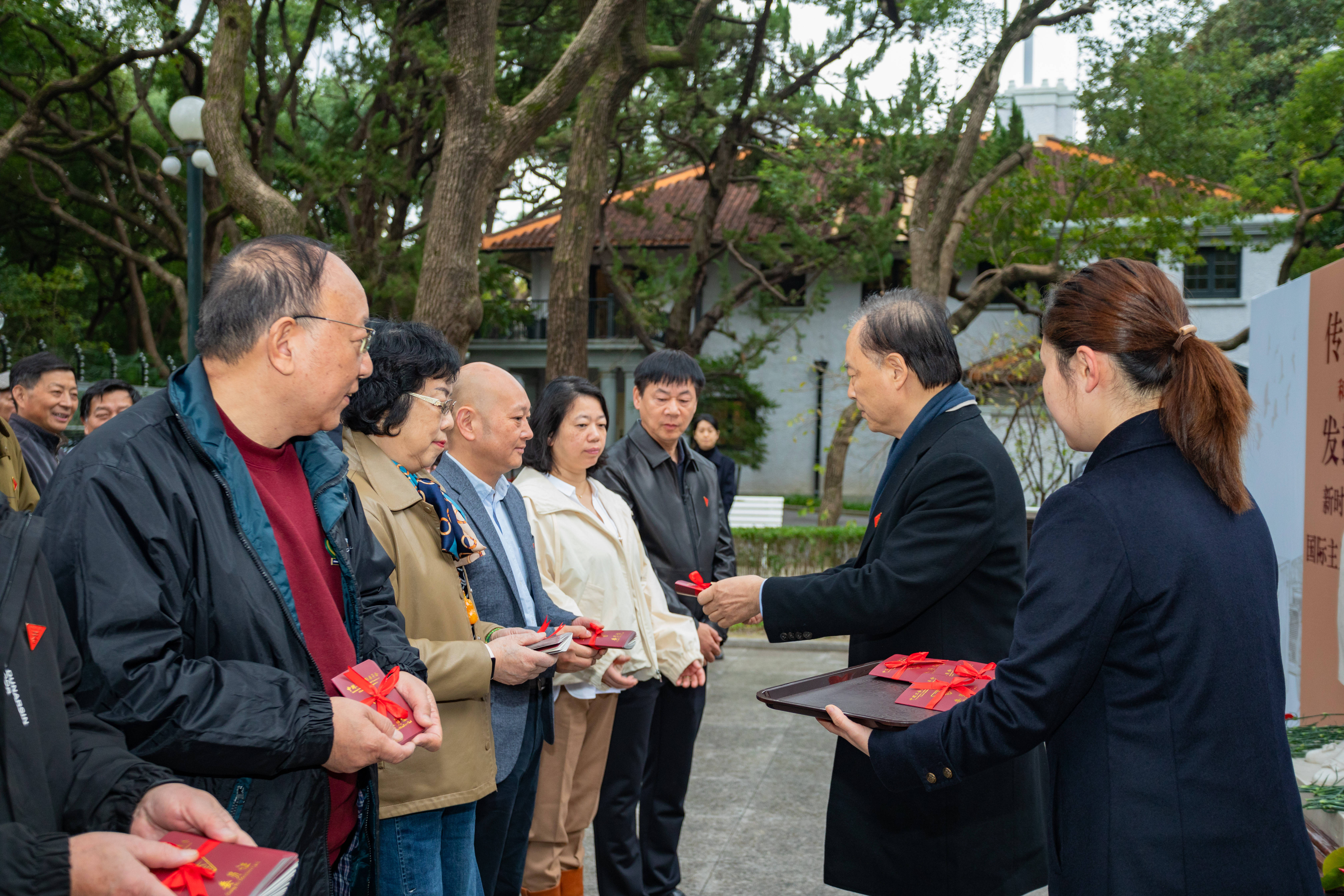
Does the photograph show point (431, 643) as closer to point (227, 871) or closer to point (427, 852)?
point (427, 852)

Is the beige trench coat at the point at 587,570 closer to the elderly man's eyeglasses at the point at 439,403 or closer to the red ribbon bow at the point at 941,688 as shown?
the elderly man's eyeglasses at the point at 439,403

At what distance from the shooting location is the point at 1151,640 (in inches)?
72.2

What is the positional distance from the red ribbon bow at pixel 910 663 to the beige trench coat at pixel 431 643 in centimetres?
102

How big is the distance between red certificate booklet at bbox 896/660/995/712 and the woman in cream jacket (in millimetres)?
1466

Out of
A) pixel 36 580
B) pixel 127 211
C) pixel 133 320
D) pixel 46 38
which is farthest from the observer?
pixel 133 320

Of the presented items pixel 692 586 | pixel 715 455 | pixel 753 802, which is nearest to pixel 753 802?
pixel 753 802

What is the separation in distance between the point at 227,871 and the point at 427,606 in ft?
4.41

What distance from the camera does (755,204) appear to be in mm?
19062

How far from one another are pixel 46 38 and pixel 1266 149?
1972 centimetres

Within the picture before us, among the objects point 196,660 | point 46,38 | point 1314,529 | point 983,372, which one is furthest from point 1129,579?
point 46,38

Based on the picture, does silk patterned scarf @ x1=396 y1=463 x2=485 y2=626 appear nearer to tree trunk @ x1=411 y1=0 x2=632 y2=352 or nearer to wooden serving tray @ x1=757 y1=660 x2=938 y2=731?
wooden serving tray @ x1=757 y1=660 x2=938 y2=731

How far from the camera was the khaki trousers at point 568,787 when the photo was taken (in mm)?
3758

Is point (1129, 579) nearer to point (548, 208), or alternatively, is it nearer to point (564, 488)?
point (564, 488)

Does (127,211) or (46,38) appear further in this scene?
(127,211)
